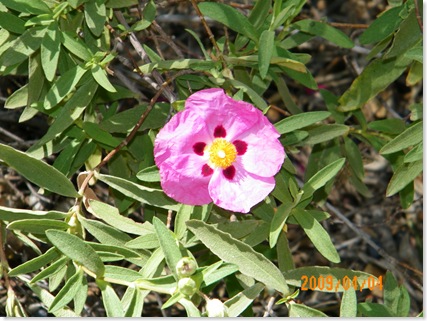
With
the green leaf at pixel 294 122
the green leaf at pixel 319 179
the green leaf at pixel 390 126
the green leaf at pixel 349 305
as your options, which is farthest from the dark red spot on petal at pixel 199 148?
the green leaf at pixel 390 126

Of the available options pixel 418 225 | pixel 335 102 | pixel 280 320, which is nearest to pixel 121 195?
pixel 280 320

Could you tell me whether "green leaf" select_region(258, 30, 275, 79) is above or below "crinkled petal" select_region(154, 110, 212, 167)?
above

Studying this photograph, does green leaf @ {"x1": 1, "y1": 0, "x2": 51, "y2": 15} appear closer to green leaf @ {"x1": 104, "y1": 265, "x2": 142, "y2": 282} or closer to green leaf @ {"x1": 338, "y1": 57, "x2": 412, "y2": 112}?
green leaf @ {"x1": 104, "y1": 265, "x2": 142, "y2": 282}

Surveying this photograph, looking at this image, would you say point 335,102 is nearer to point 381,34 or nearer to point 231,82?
point 381,34

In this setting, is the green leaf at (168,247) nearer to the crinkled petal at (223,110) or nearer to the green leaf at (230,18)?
the crinkled petal at (223,110)

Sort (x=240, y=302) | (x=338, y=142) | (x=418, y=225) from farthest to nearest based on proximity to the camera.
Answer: (x=418, y=225)
(x=338, y=142)
(x=240, y=302)

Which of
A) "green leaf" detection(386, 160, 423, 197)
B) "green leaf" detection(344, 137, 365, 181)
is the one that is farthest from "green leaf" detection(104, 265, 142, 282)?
"green leaf" detection(344, 137, 365, 181)

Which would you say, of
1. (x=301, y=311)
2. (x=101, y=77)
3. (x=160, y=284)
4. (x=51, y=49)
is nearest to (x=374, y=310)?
(x=301, y=311)
